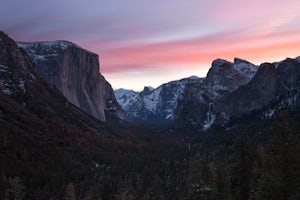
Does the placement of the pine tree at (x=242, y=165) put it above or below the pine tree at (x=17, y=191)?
above

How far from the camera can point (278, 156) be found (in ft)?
134

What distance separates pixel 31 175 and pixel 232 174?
135165 millimetres

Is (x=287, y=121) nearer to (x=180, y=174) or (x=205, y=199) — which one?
(x=205, y=199)

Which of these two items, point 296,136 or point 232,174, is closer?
point 296,136

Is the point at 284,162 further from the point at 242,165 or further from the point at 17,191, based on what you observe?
the point at 17,191

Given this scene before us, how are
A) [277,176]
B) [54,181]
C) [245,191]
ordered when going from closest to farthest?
[277,176] < [245,191] < [54,181]

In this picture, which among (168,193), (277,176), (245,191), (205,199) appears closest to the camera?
(277,176)

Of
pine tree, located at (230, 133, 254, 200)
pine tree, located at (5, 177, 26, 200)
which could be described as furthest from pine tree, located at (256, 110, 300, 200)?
pine tree, located at (5, 177, 26, 200)

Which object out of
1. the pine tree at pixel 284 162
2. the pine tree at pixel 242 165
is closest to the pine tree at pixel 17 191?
the pine tree at pixel 242 165

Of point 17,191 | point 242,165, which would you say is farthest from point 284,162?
point 17,191

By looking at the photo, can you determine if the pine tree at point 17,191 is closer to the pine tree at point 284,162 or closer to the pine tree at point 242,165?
the pine tree at point 242,165

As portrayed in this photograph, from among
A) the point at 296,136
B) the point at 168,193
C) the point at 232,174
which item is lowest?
the point at 168,193

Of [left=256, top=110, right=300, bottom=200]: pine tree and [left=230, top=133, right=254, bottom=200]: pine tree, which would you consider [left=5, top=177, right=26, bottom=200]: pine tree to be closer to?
[left=230, top=133, right=254, bottom=200]: pine tree

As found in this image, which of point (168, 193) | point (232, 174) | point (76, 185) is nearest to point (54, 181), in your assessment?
point (76, 185)
